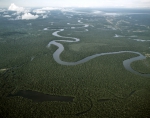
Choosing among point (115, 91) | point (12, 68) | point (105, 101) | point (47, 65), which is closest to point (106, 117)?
point (105, 101)

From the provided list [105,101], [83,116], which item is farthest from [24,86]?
[105,101]

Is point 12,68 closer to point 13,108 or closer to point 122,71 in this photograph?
point 13,108

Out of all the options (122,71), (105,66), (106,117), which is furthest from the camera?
(105,66)

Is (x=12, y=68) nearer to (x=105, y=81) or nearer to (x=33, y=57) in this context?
(x=33, y=57)

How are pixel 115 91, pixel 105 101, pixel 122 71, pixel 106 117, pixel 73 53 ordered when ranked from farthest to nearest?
1. pixel 73 53
2. pixel 122 71
3. pixel 115 91
4. pixel 105 101
5. pixel 106 117

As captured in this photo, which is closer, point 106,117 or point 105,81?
point 106,117

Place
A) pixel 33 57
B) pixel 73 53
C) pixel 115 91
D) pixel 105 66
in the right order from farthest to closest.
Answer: pixel 73 53 < pixel 33 57 < pixel 105 66 < pixel 115 91

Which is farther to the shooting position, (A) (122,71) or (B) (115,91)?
(A) (122,71)

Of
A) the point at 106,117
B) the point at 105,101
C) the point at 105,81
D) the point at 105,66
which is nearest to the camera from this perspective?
the point at 106,117
